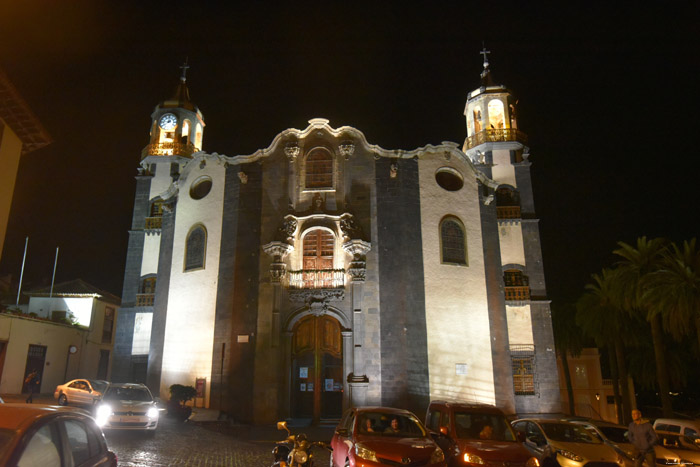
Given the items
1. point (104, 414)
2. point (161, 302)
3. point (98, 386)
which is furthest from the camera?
point (161, 302)

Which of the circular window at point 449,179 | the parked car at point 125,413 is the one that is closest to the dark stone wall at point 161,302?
the parked car at point 125,413

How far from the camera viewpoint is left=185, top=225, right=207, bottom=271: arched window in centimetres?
2525

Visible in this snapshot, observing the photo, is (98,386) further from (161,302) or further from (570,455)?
(570,455)

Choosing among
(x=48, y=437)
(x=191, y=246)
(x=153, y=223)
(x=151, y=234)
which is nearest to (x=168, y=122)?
(x=153, y=223)

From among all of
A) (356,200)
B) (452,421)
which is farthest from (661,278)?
(452,421)

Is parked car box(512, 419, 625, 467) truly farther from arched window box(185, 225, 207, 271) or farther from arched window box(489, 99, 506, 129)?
arched window box(489, 99, 506, 129)

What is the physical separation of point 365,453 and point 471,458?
2.22 m

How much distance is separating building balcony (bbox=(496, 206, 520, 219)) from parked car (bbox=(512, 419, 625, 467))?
16.7 meters

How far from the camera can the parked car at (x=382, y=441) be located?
29.3ft

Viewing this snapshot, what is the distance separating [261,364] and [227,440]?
563 centimetres

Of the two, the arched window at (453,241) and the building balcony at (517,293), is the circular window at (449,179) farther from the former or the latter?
the building balcony at (517,293)

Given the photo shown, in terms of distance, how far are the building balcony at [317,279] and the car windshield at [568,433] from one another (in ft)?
39.9

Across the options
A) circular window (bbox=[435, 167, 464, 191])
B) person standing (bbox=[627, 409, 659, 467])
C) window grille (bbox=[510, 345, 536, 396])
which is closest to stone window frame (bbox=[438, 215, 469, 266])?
circular window (bbox=[435, 167, 464, 191])

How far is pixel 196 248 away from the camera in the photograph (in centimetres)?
2573
